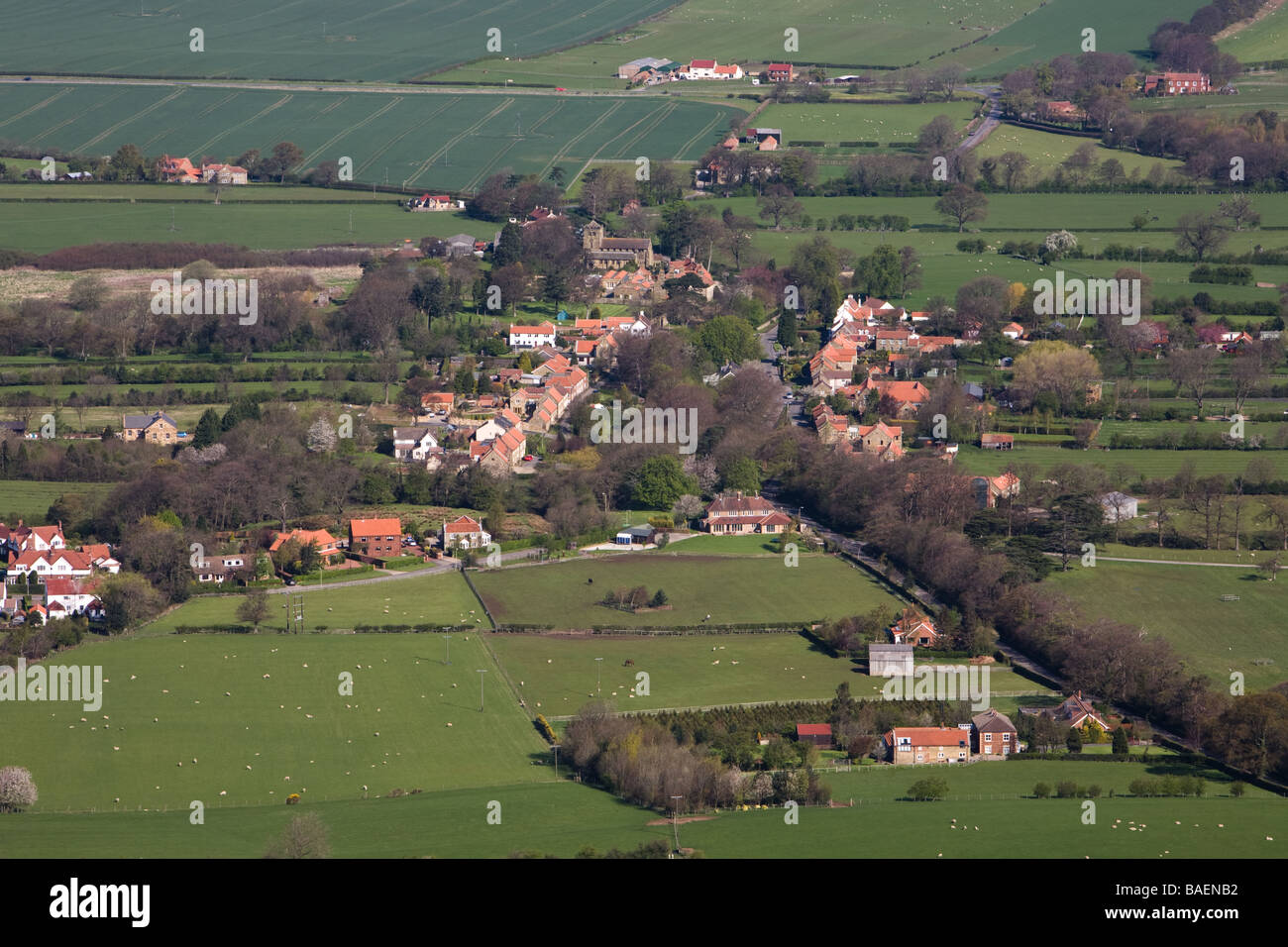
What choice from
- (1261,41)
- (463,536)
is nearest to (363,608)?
(463,536)

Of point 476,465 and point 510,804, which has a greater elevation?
point 476,465

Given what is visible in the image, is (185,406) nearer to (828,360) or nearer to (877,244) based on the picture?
(828,360)

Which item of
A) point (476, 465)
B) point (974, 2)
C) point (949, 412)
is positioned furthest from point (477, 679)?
point (974, 2)

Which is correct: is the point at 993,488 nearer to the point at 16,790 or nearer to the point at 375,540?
the point at 375,540

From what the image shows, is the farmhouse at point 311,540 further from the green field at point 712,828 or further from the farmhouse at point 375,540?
the green field at point 712,828

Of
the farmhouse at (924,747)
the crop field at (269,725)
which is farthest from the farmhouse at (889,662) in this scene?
the crop field at (269,725)
